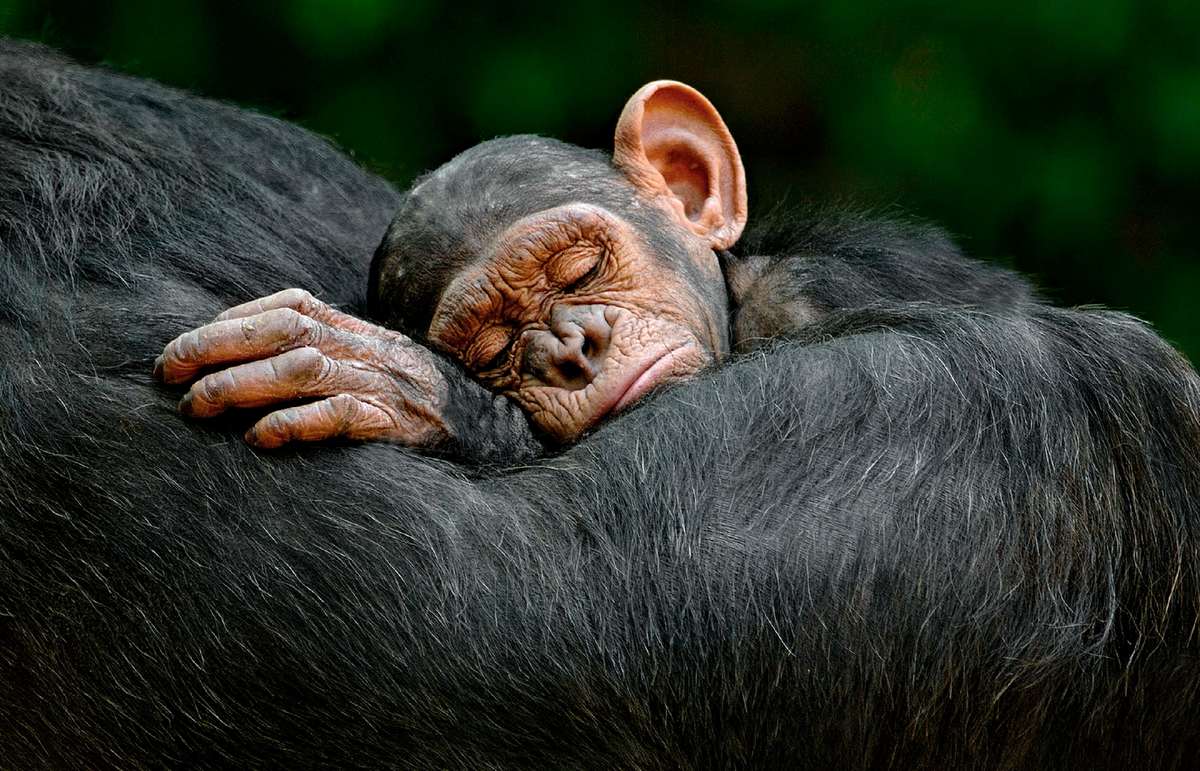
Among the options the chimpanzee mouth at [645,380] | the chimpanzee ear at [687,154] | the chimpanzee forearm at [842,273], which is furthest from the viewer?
the chimpanzee ear at [687,154]

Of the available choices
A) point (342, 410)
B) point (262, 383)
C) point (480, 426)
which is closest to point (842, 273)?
point (480, 426)

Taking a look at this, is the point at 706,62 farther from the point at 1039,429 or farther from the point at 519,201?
the point at 1039,429

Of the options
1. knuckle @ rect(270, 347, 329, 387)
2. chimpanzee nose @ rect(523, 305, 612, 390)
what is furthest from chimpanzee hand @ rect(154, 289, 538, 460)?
chimpanzee nose @ rect(523, 305, 612, 390)

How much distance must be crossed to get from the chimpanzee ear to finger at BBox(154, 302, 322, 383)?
1103 mm

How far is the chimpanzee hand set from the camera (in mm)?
1850

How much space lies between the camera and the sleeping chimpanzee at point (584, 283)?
2.14 m

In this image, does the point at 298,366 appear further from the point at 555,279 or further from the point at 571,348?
the point at 555,279

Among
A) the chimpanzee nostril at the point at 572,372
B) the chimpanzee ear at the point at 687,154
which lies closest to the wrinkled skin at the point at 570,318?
the chimpanzee nostril at the point at 572,372

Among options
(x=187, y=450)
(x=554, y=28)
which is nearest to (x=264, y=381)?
(x=187, y=450)

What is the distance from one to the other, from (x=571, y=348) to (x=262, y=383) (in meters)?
0.68

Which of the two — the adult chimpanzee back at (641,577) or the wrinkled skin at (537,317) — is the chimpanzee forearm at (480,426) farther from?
the adult chimpanzee back at (641,577)

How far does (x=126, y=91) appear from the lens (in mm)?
2689

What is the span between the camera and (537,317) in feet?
8.21

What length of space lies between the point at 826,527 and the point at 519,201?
1.02 metres
